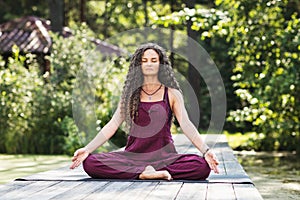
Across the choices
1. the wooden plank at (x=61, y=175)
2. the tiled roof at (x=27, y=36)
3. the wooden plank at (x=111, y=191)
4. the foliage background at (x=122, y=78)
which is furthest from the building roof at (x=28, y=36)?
the wooden plank at (x=111, y=191)

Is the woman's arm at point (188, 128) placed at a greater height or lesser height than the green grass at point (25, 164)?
greater

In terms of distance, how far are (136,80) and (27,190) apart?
1332 millimetres

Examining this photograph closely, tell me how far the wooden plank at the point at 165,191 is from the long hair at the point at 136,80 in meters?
0.70

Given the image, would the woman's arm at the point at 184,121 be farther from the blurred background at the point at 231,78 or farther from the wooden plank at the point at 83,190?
the blurred background at the point at 231,78

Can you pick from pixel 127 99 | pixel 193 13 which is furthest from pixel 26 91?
pixel 127 99

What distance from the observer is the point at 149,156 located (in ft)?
14.5

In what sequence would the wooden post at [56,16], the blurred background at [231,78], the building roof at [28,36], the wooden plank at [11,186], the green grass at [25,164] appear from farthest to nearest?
the building roof at [28,36]
the wooden post at [56,16]
the blurred background at [231,78]
the green grass at [25,164]
the wooden plank at [11,186]

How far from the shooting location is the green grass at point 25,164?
699 centimetres

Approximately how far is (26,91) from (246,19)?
12.2ft

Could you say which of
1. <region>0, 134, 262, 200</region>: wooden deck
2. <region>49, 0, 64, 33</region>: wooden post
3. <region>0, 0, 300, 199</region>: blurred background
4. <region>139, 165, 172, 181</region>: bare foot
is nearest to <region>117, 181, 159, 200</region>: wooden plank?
<region>0, 134, 262, 200</region>: wooden deck

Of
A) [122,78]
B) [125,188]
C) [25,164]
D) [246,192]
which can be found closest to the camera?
[246,192]

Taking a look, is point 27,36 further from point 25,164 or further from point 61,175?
point 61,175

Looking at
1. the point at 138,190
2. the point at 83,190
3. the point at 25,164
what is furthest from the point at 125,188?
the point at 25,164

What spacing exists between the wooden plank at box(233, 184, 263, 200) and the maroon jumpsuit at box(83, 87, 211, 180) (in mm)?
450
